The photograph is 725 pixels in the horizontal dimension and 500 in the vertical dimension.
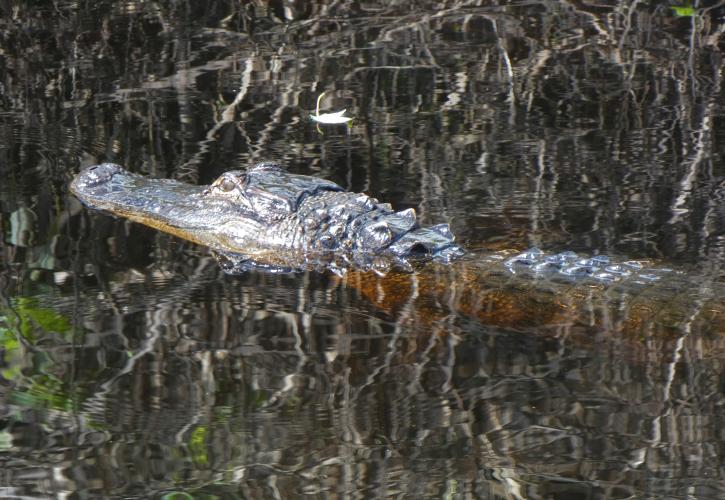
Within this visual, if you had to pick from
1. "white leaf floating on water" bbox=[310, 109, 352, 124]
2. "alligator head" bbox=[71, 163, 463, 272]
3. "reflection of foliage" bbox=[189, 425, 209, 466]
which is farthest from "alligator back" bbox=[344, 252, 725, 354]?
"white leaf floating on water" bbox=[310, 109, 352, 124]

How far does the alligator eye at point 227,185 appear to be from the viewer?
499 centimetres

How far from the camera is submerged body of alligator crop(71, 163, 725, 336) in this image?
12.9ft

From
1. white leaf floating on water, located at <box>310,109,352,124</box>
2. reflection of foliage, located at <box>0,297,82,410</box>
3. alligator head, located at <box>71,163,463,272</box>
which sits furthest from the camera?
white leaf floating on water, located at <box>310,109,352,124</box>

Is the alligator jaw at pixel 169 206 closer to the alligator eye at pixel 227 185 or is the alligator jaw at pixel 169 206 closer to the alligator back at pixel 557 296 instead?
the alligator eye at pixel 227 185

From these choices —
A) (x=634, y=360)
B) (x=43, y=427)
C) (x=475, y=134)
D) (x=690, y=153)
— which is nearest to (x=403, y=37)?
(x=475, y=134)

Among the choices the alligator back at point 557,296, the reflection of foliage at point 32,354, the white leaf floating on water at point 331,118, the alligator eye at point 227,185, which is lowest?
the reflection of foliage at point 32,354

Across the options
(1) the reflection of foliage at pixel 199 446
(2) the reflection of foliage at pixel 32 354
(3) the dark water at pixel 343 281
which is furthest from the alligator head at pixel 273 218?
(1) the reflection of foliage at pixel 199 446

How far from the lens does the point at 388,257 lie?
4645 mm

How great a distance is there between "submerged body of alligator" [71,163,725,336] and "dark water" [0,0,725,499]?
0.09m

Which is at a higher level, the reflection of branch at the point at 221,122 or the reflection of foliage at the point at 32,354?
the reflection of branch at the point at 221,122

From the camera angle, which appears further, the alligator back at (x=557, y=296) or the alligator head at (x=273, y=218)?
the alligator head at (x=273, y=218)

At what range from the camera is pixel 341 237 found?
478cm

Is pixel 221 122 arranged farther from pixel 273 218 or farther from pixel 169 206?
pixel 273 218

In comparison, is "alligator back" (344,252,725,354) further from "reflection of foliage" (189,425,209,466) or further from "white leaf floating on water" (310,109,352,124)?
"white leaf floating on water" (310,109,352,124)
